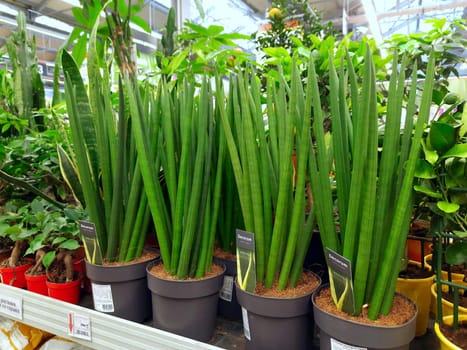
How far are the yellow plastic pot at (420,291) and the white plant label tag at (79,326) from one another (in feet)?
1.83

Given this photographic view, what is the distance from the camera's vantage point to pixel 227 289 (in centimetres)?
70

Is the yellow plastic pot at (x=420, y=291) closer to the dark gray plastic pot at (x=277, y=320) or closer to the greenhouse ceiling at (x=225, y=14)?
the dark gray plastic pot at (x=277, y=320)

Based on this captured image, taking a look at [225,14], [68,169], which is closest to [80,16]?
[68,169]

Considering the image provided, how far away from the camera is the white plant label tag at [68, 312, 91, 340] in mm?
648

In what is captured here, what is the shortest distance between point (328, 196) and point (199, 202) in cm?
23

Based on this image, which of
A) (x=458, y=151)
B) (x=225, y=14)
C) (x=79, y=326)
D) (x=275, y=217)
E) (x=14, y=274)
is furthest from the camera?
(x=225, y=14)

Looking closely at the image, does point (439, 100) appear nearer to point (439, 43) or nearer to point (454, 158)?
point (454, 158)

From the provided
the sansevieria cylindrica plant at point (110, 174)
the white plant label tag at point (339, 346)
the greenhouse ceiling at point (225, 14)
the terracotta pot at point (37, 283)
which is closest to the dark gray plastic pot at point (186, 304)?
the sansevieria cylindrica plant at point (110, 174)

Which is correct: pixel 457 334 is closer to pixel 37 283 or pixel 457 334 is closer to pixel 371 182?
pixel 371 182

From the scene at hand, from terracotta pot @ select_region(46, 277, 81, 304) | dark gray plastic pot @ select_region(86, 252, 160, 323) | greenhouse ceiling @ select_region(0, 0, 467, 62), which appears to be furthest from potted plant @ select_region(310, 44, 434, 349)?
greenhouse ceiling @ select_region(0, 0, 467, 62)

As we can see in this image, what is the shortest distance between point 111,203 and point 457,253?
598mm

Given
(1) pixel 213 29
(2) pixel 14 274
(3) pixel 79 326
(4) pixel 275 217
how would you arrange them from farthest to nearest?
1. (1) pixel 213 29
2. (2) pixel 14 274
3. (3) pixel 79 326
4. (4) pixel 275 217

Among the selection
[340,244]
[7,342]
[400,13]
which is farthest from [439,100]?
[400,13]

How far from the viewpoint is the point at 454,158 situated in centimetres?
47
